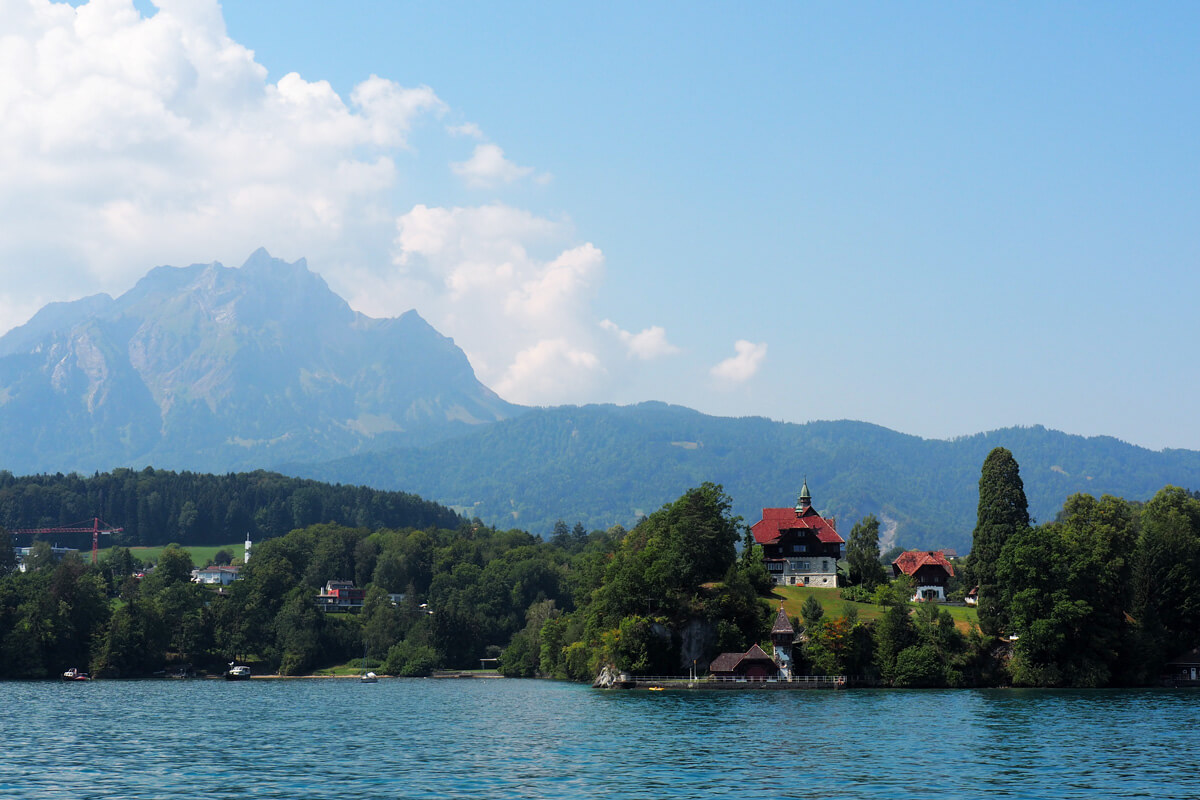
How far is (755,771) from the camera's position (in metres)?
55.2

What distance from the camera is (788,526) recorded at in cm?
14525

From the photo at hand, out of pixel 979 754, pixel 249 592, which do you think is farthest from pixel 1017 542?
pixel 249 592

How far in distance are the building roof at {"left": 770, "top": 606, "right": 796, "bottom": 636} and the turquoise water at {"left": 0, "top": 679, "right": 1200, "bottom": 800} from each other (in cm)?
957

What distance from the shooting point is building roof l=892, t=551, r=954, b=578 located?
14075 cm

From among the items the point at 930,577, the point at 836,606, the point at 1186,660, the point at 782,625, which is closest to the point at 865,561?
the point at 930,577

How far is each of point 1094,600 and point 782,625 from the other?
3034 cm

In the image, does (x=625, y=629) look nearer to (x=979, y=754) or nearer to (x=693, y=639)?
(x=693, y=639)

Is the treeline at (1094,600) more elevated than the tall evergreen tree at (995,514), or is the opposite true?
the tall evergreen tree at (995,514)

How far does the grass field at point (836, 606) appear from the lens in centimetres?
11938

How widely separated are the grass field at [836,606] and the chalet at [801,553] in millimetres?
3755

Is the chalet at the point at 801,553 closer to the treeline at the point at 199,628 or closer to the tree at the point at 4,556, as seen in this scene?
the treeline at the point at 199,628

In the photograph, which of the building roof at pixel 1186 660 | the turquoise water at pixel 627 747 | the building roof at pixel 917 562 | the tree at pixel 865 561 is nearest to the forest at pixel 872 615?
the tree at pixel 865 561

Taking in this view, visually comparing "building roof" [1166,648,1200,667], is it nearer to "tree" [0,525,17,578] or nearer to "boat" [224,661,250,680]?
"boat" [224,661,250,680]

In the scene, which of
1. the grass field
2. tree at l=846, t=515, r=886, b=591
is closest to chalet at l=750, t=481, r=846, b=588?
tree at l=846, t=515, r=886, b=591
